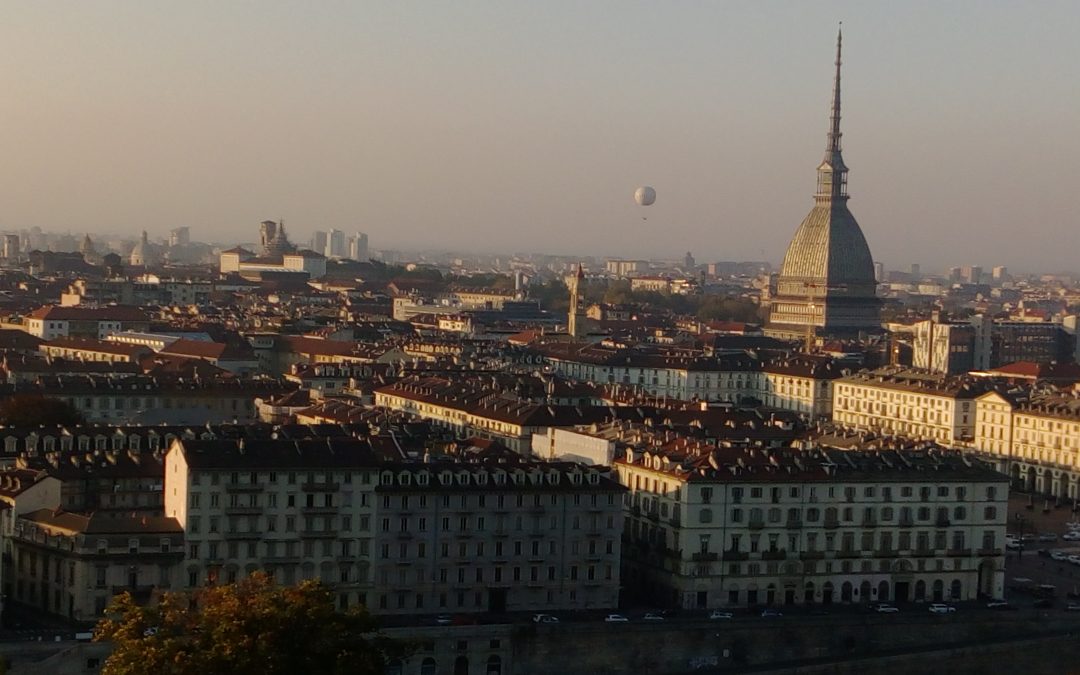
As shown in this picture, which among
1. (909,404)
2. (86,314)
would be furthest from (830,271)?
(909,404)

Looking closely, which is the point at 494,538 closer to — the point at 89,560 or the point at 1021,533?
the point at 89,560

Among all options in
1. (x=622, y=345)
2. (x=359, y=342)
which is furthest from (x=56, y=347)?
(x=622, y=345)

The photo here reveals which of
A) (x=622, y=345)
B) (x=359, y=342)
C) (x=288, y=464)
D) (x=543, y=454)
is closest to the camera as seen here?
(x=288, y=464)

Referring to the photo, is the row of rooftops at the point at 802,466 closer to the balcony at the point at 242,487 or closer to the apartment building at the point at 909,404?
the balcony at the point at 242,487

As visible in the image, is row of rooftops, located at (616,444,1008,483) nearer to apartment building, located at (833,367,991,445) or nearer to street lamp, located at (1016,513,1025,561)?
street lamp, located at (1016,513,1025,561)

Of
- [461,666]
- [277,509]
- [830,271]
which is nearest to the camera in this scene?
[461,666]

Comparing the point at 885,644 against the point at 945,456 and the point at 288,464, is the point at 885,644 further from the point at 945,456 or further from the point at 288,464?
the point at 288,464
